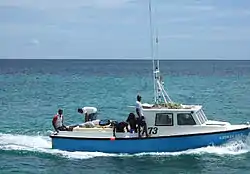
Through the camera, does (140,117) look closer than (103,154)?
Yes

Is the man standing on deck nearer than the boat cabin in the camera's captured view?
Yes

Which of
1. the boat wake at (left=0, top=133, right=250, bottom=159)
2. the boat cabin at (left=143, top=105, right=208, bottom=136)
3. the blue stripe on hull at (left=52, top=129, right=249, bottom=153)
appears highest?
the boat cabin at (left=143, top=105, right=208, bottom=136)

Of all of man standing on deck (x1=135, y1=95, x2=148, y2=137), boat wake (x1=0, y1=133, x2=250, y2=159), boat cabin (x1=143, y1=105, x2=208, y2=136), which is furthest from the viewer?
boat wake (x1=0, y1=133, x2=250, y2=159)

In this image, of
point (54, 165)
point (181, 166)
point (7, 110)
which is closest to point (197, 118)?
point (181, 166)

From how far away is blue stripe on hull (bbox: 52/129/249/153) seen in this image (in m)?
26.0

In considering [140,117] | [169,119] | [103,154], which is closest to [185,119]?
[169,119]

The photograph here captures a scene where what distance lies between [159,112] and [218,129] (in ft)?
9.33

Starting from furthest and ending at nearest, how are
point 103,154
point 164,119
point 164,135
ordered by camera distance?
1. point 103,154
2. point 164,119
3. point 164,135

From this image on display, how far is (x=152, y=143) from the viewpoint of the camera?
85.4 feet

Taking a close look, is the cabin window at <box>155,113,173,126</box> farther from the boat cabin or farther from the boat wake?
the boat wake

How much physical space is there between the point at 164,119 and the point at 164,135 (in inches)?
29.2

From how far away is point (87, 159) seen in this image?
25875mm

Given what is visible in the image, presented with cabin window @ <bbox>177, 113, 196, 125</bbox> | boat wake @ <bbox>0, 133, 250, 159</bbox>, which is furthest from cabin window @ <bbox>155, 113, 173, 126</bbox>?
boat wake @ <bbox>0, 133, 250, 159</bbox>

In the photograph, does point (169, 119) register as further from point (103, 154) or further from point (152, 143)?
point (103, 154)
